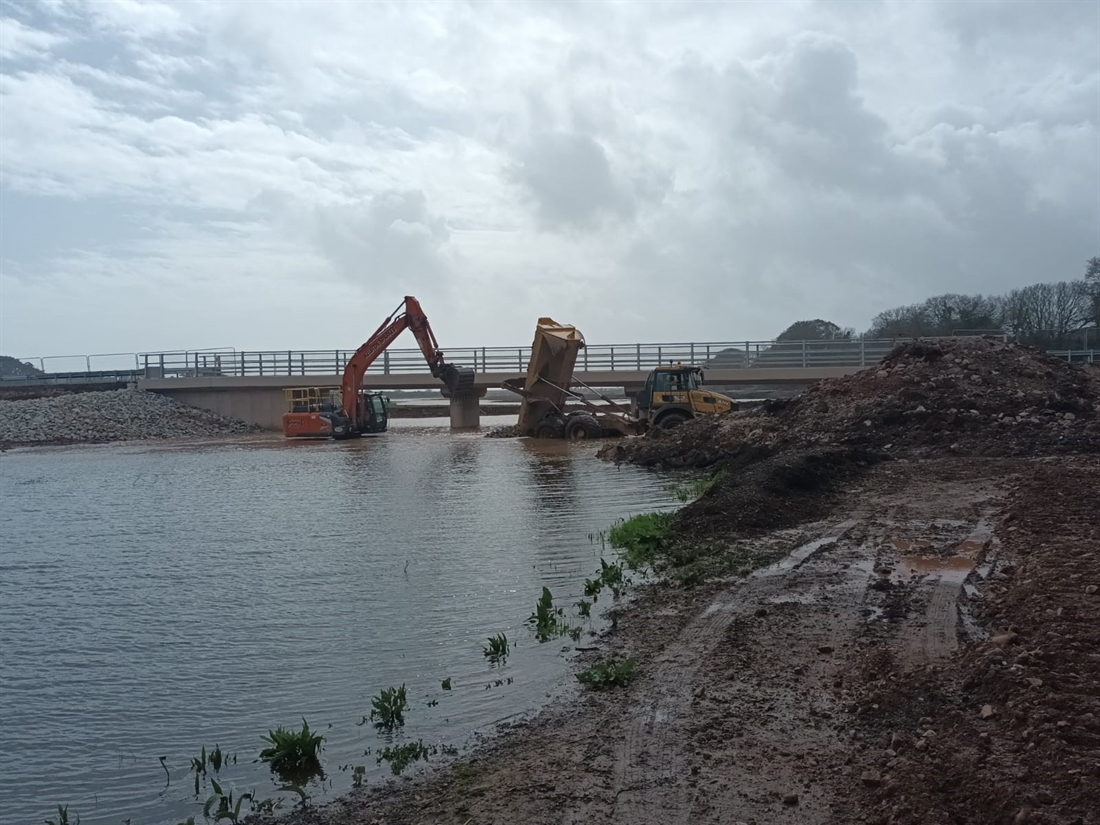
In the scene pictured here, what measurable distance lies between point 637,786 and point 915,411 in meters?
17.9

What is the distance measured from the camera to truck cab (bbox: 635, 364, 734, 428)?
29.6 m

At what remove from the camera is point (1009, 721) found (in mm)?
5258

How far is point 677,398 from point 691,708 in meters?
24.0

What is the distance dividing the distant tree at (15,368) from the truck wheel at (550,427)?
42817 mm

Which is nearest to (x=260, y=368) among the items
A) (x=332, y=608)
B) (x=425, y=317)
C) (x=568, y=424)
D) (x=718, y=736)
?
(x=425, y=317)

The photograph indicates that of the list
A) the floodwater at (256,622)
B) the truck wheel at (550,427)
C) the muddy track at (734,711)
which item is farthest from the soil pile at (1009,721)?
the truck wheel at (550,427)

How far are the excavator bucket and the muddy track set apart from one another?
32.8 meters

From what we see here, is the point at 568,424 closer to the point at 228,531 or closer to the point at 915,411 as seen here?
the point at 915,411

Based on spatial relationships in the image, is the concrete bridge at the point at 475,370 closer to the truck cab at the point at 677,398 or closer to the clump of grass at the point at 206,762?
the truck cab at the point at 677,398

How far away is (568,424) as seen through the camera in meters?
35.0

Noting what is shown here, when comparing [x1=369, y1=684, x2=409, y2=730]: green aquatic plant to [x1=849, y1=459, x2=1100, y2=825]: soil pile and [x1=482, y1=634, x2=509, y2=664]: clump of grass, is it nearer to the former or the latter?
[x1=482, y1=634, x2=509, y2=664]: clump of grass

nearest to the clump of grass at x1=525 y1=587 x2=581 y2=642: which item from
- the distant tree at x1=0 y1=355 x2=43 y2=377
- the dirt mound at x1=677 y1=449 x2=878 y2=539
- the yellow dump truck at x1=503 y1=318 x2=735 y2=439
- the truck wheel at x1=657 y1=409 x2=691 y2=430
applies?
the dirt mound at x1=677 y1=449 x2=878 y2=539

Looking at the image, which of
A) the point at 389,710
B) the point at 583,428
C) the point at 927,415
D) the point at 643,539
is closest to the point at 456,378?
the point at 583,428

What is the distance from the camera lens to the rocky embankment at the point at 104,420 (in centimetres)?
4391
